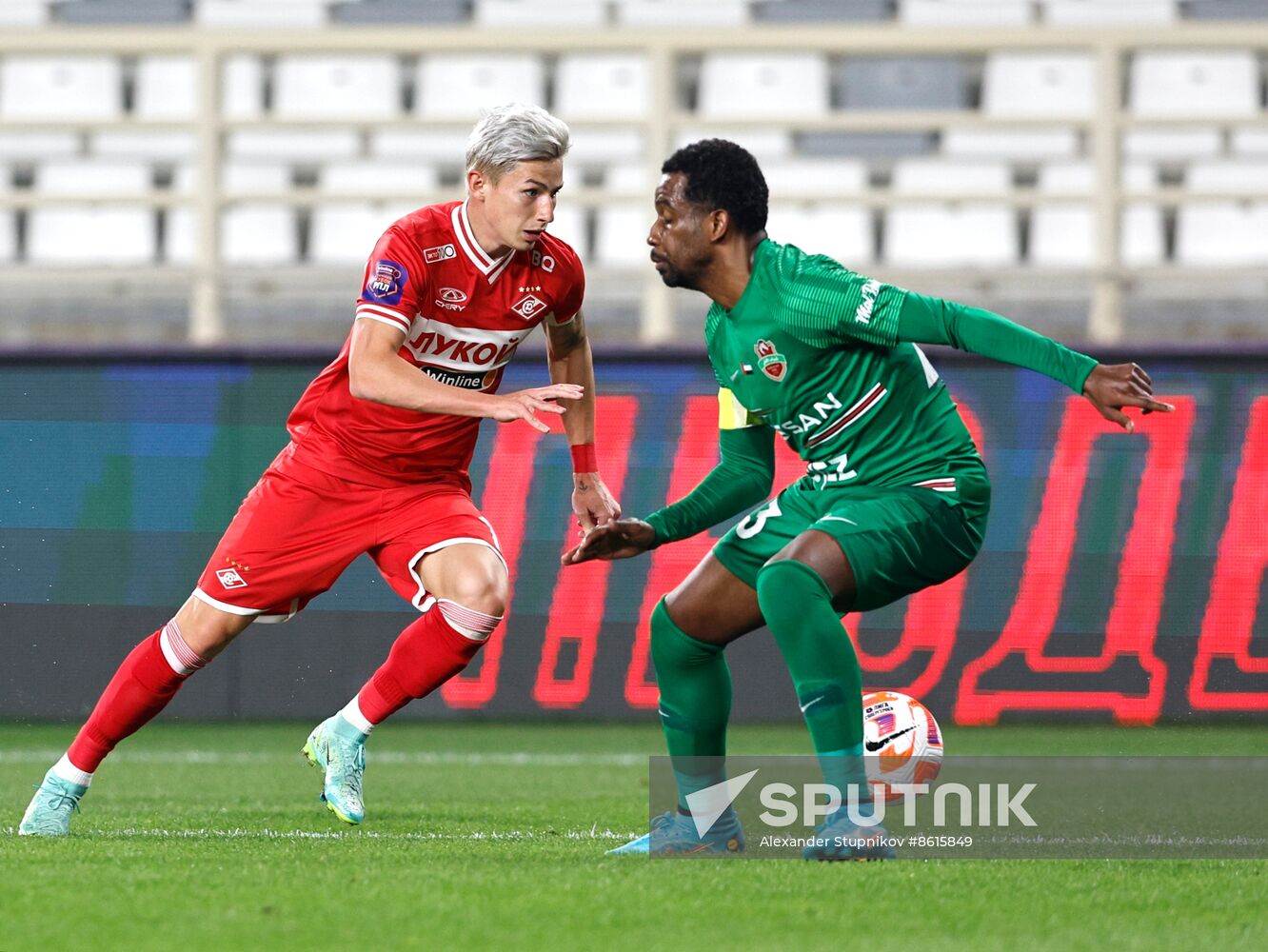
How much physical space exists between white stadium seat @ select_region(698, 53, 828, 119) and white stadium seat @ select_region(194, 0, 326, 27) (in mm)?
2955

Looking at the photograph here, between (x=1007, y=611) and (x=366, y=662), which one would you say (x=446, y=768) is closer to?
(x=366, y=662)

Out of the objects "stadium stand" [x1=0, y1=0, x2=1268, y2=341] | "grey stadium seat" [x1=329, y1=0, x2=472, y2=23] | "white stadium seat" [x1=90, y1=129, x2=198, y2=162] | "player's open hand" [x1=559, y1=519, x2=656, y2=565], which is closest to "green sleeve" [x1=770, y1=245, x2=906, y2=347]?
"player's open hand" [x1=559, y1=519, x2=656, y2=565]

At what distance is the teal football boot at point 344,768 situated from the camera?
5.06 meters

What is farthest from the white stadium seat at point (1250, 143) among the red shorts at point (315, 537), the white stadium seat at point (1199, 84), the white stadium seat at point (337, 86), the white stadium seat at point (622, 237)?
the red shorts at point (315, 537)

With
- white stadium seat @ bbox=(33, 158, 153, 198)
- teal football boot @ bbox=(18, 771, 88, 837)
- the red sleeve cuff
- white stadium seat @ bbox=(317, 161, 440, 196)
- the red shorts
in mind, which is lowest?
teal football boot @ bbox=(18, 771, 88, 837)

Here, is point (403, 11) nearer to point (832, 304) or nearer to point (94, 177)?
point (94, 177)

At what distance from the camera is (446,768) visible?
7.10m

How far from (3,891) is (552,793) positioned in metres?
2.82

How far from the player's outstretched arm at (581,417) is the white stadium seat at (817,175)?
6660 mm

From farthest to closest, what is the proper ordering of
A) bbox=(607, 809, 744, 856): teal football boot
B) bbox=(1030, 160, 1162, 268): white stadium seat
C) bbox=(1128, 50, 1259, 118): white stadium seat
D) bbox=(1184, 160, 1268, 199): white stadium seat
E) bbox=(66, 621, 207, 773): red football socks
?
bbox=(1128, 50, 1259, 118): white stadium seat, bbox=(1184, 160, 1268, 199): white stadium seat, bbox=(1030, 160, 1162, 268): white stadium seat, bbox=(66, 621, 207, 773): red football socks, bbox=(607, 809, 744, 856): teal football boot

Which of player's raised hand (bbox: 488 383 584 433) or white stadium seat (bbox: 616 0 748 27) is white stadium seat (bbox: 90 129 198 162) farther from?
player's raised hand (bbox: 488 383 584 433)

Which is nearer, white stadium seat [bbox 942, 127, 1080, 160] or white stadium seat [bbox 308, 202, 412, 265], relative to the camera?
white stadium seat [bbox 308, 202, 412, 265]

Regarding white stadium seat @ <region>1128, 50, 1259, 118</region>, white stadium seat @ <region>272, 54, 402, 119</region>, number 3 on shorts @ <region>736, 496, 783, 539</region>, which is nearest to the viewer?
number 3 on shorts @ <region>736, 496, 783, 539</region>

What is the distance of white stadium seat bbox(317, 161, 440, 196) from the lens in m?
12.0
